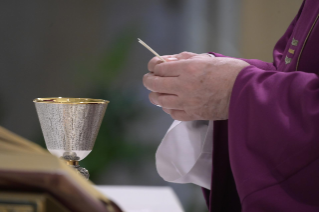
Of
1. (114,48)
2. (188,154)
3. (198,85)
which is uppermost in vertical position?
(198,85)

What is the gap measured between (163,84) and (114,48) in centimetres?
145

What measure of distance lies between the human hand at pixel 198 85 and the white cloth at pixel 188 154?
23cm

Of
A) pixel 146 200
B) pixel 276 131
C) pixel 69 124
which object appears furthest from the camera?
pixel 146 200

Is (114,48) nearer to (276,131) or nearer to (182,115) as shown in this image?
(182,115)

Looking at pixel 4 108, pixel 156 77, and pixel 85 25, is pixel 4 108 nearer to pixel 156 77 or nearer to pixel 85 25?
pixel 85 25

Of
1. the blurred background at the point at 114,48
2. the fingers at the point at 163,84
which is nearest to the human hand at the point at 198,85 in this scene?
the fingers at the point at 163,84

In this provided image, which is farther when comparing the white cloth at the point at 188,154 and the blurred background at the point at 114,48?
the blurred background at the point at 114,48

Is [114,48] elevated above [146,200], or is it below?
above

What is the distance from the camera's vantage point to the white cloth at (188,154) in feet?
3.36

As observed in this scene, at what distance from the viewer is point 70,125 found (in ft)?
2.56

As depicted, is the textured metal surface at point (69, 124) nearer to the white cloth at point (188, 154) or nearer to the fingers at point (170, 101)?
the fingers at point (170, 101)

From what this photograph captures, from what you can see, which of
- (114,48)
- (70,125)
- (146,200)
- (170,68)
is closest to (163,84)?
(170,68)

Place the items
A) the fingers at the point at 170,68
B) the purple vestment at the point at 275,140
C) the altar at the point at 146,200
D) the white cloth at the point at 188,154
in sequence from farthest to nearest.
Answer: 1. the altar at the point at 146,200
2. the white cloth at the point at 188,154
3. the fingers at the point at 170,68
4. the purple vestment at the point at 275,140

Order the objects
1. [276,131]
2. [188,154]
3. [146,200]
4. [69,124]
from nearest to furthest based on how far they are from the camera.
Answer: [276,131]
[69,124]
[188,154]
[146,200]
